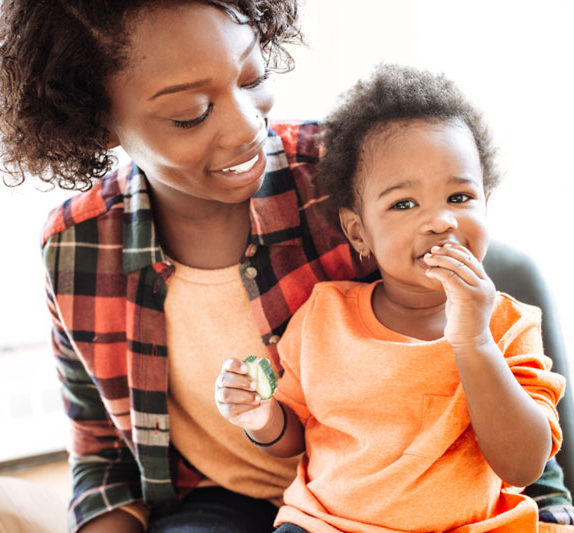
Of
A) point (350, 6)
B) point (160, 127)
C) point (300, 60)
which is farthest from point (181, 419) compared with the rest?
point (350, 6)

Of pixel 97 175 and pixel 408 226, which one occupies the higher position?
pixel 97 175

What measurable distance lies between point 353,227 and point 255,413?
1.28ft

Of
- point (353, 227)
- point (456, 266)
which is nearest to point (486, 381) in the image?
point (456, 266)

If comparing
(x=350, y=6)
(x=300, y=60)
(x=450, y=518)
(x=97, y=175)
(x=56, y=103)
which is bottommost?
(x=450, y=518)

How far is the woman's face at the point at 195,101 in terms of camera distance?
39.7 inches

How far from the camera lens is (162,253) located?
4.32 feet

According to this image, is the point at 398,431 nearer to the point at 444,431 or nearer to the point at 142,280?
the point at 444,431

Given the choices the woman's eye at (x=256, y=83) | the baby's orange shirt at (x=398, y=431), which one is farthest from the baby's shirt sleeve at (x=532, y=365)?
the woman's eye at (x=256, y=83)

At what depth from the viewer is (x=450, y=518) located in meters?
1.01

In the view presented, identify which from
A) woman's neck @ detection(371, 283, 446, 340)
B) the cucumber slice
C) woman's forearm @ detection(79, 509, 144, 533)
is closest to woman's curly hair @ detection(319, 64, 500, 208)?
woman's neck @ detection(371, 283, 446, 340)

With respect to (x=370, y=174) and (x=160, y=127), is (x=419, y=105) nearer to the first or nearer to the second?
(x=370, y=174)

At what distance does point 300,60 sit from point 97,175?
1144mm

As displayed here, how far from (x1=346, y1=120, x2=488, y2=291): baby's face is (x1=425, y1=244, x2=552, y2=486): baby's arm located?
9cm

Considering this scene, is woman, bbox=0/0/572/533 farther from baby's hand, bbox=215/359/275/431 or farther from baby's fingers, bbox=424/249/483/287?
baby's fingers, bbox=424/249/483/287
